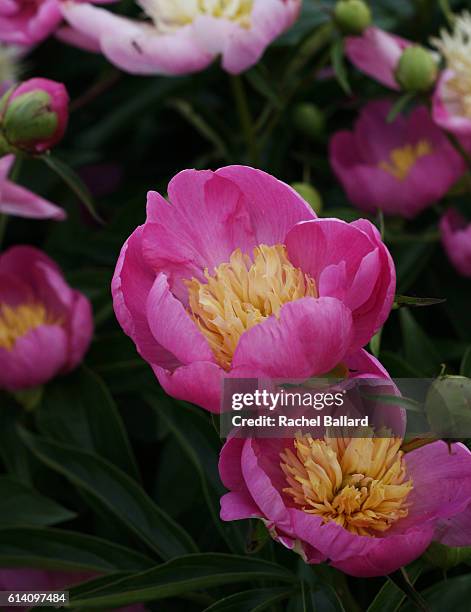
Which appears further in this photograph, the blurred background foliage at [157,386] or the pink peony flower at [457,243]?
the pink peony flower at [457,243]

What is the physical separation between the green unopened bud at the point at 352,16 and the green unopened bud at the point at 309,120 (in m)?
0.09

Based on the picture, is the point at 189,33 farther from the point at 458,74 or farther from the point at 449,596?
the point at 449,596

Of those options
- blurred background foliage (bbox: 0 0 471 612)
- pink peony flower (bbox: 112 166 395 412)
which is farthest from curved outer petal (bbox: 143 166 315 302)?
blurred background foliage (bbox: 0 0 471 612)

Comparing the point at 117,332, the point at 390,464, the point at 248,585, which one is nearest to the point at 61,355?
the point at 117,332

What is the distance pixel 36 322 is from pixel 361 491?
35 centimetres

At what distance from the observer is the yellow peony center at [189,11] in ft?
2.24

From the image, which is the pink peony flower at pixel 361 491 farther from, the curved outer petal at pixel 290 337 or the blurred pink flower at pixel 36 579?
the blurred pink flower at pixel 36 579

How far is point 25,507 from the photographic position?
0.56m

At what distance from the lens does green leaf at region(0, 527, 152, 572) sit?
1.68ft

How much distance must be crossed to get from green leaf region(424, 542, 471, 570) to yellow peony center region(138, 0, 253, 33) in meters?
0.41

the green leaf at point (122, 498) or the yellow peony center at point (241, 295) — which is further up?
the yellow peony center at point (241, 295)

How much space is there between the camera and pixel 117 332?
0.68m

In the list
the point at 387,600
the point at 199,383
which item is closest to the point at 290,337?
the point at 199,383

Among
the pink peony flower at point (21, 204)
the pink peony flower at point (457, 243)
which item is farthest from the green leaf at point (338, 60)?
the pink peony flower at point (21, 204)
